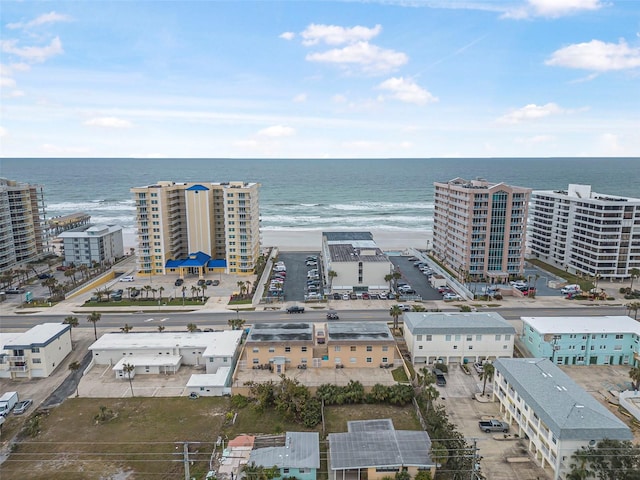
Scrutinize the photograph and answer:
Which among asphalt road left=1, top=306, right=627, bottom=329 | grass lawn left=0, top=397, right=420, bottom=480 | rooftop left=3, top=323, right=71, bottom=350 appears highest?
rooftop left=3, top=323, right=71, bottom=350

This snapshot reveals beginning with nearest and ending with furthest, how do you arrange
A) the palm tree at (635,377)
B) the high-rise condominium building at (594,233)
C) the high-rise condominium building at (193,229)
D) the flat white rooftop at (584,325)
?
the palm tree at (635,377) < the flat white rooftop at (584,325) < the high-rise condominium building at (594,233) < the high-rise condominium building at (193,229)

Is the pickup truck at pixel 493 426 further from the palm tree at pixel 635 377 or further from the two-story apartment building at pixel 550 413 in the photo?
the palm tree at pixel 635 377

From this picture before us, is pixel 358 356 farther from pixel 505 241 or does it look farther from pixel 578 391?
pixel 505 241

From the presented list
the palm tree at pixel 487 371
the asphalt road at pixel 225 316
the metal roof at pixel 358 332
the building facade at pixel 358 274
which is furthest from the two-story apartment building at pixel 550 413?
the building facade at pixel 358 274

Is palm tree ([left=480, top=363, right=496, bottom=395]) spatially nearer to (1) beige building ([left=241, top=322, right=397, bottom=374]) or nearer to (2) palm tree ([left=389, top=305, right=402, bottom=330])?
(1) beige building ([left=241, top=322, right=397, bottom=374])

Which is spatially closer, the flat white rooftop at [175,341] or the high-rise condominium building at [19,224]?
the flat white rooftop at [175,341]

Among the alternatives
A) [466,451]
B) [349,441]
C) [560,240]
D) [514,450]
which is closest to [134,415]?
[349,441]

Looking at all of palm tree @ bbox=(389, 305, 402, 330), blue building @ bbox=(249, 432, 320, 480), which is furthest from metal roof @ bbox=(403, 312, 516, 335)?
blue building @ bbox=(249, 432, 320, 480)
